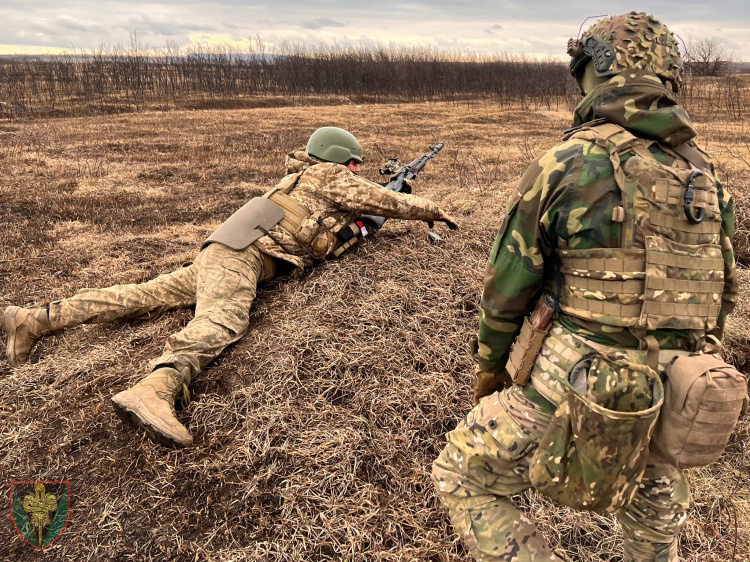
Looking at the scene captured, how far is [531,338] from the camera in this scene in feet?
5.51

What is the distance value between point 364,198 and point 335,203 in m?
0.24

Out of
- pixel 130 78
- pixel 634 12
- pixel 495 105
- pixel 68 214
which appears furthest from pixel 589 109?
pixel 130 78

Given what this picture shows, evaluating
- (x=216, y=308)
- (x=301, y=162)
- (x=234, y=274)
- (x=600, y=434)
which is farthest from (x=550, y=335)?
(x=301, y=162)

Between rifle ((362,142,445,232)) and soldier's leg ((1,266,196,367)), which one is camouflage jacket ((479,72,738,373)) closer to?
rifle ((362,142,445,232))

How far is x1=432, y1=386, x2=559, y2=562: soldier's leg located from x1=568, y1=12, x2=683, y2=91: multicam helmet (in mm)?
1092

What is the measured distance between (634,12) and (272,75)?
32040mm

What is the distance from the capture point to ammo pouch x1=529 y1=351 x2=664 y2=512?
142 centimetres

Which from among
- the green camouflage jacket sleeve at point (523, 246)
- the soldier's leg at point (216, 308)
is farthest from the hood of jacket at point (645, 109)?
the soldier's leg at point (216, 308)

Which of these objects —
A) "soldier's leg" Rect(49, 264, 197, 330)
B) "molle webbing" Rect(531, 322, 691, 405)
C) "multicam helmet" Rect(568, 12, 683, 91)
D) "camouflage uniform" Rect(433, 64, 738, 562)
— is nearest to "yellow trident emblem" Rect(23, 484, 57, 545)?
"soldier's leg" Rect(49, 264, 197, 330)

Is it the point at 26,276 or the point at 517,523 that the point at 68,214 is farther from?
the point at 517,523

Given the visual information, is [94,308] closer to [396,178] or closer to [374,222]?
[374,222]

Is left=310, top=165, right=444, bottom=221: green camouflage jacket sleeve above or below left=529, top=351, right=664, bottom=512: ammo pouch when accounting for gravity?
above

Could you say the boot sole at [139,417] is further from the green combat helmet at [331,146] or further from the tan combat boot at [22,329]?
the green combat helmet at [331,146]

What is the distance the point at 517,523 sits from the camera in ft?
5.52
